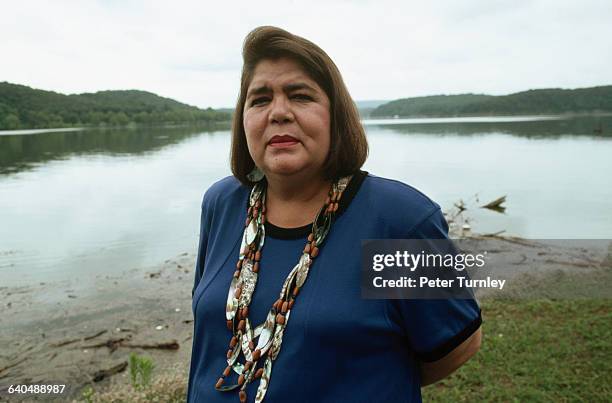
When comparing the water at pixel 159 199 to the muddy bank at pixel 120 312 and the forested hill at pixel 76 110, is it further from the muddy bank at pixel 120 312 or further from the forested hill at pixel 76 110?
the forested hill at pixel 76 110

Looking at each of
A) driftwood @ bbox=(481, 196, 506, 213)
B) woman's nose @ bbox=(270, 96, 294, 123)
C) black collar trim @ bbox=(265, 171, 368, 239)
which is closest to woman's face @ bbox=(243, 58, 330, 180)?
woman's nose @ bbox=(270, 96, 294, 123)

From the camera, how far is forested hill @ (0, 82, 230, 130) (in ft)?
282

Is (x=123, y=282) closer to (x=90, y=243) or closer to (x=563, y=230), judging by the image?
(x=90, y=243)

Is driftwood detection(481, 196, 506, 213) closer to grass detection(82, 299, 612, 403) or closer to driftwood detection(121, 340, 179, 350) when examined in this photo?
grass detection(82, 299, 612, 403)

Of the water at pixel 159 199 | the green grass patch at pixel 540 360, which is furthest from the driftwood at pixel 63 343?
the green grass patch at pixel 540 360

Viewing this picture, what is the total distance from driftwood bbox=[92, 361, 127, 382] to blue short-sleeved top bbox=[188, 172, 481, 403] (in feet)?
14.8

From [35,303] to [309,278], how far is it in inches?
333

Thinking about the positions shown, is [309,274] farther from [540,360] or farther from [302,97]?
[540,360]

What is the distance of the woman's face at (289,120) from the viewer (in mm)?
1923

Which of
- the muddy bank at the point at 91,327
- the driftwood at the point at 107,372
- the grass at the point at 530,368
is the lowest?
the muddy bank at the point at 91,327

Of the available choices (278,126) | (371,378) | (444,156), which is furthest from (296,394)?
(444,156)

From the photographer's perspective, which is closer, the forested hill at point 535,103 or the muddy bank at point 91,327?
the muddy bank at point 91,327

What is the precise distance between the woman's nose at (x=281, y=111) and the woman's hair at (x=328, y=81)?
5.9 inches

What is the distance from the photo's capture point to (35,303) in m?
8.64
